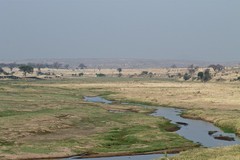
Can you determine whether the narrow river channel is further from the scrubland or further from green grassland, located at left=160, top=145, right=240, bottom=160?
green grassland, located at left=160, top=145, right=240, bottom=160

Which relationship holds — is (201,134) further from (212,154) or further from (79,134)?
(212,154)

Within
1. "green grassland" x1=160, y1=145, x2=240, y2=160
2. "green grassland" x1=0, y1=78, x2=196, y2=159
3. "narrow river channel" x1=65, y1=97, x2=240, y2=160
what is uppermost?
"green grassland" x1=160, y1=145, x2=240, y2=160

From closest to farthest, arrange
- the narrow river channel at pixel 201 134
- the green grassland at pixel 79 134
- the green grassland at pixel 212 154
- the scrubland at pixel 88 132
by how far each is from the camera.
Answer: the green grassland at pixel 212 154 → the scrubland at pixel 88 132 → the narrow river channel at pixel 201 134 → the green grassland at pixel 79 134

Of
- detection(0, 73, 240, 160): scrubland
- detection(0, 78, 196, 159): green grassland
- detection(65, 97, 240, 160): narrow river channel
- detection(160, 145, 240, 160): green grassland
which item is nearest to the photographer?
detection(160, 145, 240, 160): green grassland

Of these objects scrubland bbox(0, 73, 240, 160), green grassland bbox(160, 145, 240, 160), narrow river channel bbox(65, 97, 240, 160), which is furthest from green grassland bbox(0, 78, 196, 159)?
green grassland bbox(160, 145, 240, 160)

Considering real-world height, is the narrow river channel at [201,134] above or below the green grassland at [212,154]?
below

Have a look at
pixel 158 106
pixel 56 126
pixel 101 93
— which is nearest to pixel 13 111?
pixel 56 126

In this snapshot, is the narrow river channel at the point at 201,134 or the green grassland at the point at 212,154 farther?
the narrow river channel at the point at 201,134

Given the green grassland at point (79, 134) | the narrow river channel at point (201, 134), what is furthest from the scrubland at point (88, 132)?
the narrow river channel at point (201, 134)

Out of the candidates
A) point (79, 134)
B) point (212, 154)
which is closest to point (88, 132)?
point (79, 134)

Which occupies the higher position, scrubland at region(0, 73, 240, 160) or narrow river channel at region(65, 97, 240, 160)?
scrubland at region(0, 73, 240, 160)

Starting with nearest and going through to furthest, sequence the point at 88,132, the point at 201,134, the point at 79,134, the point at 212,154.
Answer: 1. the point at 212,154
2. the point at 79,134
3. the point at 88,132
4. the point at 201,134

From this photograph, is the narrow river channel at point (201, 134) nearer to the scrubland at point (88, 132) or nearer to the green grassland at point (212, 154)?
the scrubland at point (88, 132)

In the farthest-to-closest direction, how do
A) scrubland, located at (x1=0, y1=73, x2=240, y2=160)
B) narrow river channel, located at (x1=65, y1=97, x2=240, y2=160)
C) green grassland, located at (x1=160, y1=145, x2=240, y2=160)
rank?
narrow river channel, located at (x1=65, y1=97, x2=240, y2=160), scrubland, located at (x1=0, y1=73, x2=240, y2=160), green grassland, located at (x1=160, y1=145, x2=240, y2=160)
